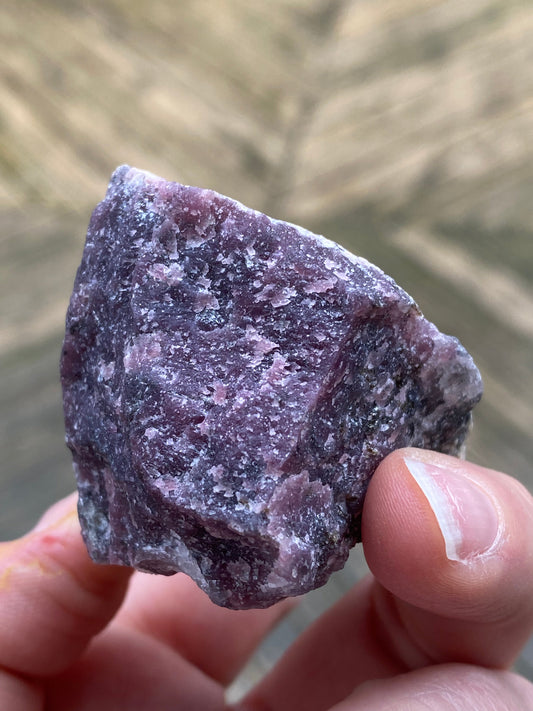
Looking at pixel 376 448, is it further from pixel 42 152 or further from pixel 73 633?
pixel 42 152

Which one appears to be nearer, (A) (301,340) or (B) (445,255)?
(A) (301,340)

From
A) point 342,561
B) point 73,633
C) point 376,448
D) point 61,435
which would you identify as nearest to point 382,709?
point 342,561

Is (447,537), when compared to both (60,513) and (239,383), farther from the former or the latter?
(60,513)

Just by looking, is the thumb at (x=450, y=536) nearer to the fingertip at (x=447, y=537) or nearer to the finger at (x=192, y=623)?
the fingertip at (x=447, y=537)

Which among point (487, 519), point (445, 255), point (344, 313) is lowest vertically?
point (487, 519)

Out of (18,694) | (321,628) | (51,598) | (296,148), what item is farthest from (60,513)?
(296,148)

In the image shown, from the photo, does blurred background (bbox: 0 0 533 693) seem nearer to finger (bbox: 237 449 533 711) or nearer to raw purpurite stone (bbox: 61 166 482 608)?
finger (bbox: 237 449 533 711)

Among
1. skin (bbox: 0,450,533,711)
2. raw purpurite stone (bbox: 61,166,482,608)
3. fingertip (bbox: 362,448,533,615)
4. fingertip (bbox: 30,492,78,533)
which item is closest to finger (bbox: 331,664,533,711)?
skin (bbox: 0,450,533,711)
